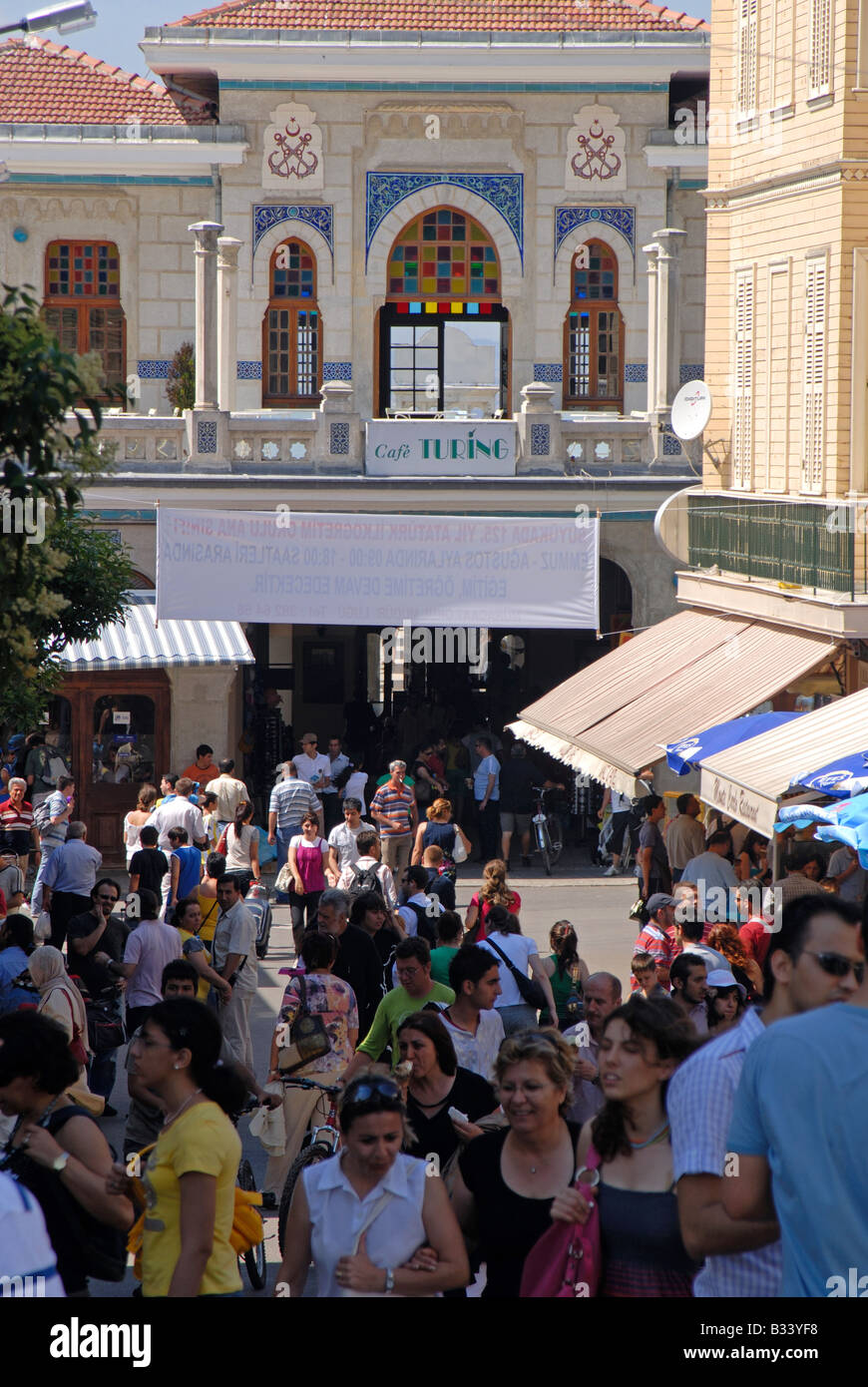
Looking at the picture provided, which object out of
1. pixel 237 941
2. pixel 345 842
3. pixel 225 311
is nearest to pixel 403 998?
pixel 237 941

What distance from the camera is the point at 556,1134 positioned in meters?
5.76

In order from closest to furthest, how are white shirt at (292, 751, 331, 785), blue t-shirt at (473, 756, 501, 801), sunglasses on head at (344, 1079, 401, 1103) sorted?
sunglasses on head at (344, 1079, 401, 1103)
white shirt at (292, 751, 331, 785)
blue t-shirt at (473, 756, 501, 801)

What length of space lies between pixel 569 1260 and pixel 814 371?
1473 cm

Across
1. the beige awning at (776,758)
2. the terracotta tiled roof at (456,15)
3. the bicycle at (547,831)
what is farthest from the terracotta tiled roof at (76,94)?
the beige awning at (776,758)

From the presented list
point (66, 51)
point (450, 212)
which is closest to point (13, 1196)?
point (450, 212)

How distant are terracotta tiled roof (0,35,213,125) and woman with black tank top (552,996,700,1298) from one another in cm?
2508

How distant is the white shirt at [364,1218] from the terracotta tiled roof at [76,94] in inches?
988

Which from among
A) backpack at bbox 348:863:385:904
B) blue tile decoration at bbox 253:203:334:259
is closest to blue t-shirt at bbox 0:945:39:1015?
backpack at bbox 348:863:385:904

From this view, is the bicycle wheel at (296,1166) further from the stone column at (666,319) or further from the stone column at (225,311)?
the stone column at (666,319)

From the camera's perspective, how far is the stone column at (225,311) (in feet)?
81.7

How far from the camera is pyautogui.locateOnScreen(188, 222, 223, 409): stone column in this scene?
24938mm

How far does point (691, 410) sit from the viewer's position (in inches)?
835

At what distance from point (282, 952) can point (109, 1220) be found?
12497 mm

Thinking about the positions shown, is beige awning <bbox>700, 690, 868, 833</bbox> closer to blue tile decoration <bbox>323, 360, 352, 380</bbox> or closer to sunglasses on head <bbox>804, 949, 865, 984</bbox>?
sunglasses on head <bbox>804, 949, 865, 984</bbox>
